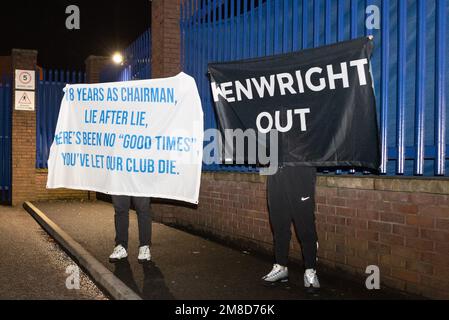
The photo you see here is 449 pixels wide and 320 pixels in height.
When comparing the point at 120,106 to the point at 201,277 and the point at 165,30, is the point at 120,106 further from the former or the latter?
the point at 165,30

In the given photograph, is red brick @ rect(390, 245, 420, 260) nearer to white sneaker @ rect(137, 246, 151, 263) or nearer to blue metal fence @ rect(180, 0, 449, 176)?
blue metal fence @ rect(180, 0, 449, 176)

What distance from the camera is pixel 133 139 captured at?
212 inches

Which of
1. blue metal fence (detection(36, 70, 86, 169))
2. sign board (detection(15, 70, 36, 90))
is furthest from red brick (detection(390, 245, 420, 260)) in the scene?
sign board (detection(15, 70, 36, 90))

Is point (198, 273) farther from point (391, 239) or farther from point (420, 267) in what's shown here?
point (420, 267)

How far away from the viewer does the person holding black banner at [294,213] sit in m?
4.43

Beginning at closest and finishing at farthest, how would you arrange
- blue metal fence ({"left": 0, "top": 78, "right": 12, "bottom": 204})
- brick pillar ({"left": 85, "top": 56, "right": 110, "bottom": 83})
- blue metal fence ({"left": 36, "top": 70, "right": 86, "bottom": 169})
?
blue metal fence ({"left": 0, "top": 78, "right": 12, "bottom": 204}) < blue metal fence ({"left": 36, "top": 70, "right": 86, "bottom": 169}) < brick pillar ({"left": 85, "top": 56, "right": 110, "bottom": 83})

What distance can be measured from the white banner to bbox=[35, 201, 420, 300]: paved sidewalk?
85 cm

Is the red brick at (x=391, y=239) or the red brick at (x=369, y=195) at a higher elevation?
the red brick at (x=369, y=195)

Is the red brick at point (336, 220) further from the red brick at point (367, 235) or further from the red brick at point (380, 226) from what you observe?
the red brick at point (380, 226)

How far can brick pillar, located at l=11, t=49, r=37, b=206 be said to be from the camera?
1234 cm

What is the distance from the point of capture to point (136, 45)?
10.4 meters

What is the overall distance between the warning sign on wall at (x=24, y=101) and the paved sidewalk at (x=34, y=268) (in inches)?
184

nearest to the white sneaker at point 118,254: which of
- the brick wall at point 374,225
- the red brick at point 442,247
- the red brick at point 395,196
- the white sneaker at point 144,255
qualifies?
the white sneaker at point 144,255

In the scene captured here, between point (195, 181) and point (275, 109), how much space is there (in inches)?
46.2
